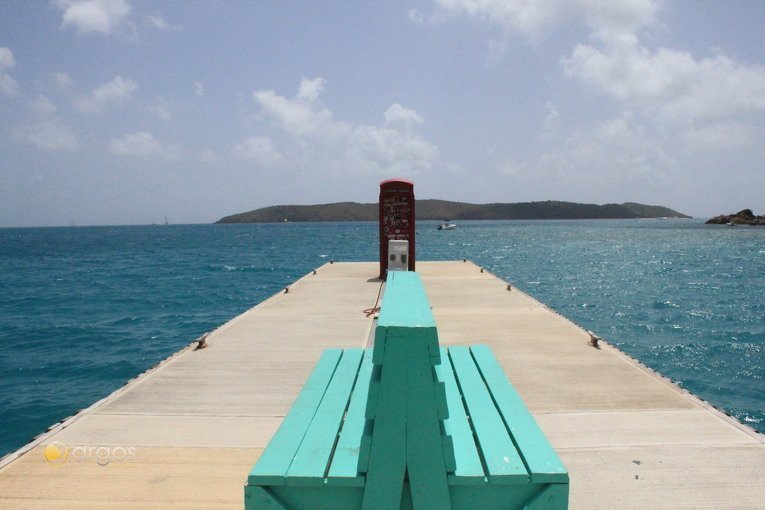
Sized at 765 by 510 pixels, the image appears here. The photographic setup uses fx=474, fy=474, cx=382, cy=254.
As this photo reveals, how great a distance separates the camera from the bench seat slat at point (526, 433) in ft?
8.13

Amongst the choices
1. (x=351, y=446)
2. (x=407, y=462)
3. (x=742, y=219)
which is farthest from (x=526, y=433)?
(x=742, y=219)

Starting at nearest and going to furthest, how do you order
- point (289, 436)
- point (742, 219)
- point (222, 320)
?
1. point (289, 436)
2. point (222, 320)
3. point (742, 219)

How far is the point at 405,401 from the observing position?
2.48 metres

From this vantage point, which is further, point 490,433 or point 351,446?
point 490,433

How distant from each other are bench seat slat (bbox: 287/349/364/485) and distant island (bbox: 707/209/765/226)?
152m

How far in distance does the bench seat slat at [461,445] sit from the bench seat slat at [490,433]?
48mm

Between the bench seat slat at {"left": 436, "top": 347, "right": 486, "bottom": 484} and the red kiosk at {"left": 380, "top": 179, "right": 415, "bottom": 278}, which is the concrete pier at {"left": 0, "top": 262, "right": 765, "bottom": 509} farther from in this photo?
the red kiosk at {"left": 380, "top": 179, "right": 415, "bottom": 278}

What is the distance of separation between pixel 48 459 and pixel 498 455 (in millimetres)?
4113

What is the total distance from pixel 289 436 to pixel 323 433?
8.1 inches

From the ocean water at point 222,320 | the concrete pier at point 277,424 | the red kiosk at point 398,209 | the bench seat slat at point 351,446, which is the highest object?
the red kiosk at point 398,209

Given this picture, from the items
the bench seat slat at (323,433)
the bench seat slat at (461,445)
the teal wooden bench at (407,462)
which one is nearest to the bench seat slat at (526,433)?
the teal wooden bench at (407,462)

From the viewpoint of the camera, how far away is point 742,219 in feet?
434

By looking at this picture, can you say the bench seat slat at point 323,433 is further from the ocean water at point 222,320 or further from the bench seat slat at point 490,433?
the ocean water at point 222,320

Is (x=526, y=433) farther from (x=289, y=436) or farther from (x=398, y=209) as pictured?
(x=398, y=209)
